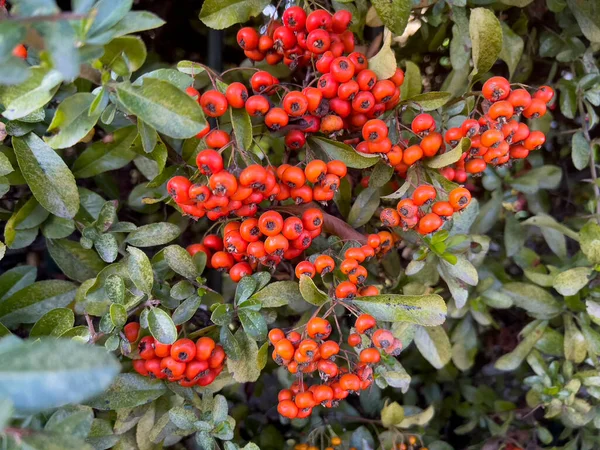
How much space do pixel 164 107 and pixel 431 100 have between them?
0.55 meters

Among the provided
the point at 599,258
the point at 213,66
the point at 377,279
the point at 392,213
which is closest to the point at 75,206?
the point at 213,66

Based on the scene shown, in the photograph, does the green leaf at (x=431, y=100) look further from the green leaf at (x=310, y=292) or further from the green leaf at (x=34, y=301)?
the green leaf at (x=34, y=301)

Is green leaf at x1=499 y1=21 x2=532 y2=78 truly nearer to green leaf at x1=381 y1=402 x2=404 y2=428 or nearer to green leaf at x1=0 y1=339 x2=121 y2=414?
green leaf at x1=381 y1=402 x2=404 y2=428

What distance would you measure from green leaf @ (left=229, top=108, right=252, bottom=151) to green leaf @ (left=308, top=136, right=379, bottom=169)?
0.55 ft

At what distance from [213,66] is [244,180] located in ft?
1.91

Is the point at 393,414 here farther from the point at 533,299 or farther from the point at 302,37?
the point at 302,37

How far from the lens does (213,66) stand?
1.25 metres

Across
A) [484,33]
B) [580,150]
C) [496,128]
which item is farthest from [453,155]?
[580,150]

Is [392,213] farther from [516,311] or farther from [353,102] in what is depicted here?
[516,311]

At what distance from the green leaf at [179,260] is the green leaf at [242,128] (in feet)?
0.84

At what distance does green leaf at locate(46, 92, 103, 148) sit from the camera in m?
0.73

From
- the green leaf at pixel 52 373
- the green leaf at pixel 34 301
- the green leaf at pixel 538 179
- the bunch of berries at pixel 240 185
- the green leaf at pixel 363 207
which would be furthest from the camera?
the green leaf at pixel 538 179

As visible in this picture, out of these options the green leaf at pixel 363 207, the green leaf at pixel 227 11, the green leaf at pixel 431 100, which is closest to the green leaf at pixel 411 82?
the green leaf at pixel 431 100

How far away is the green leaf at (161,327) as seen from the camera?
0.85m
